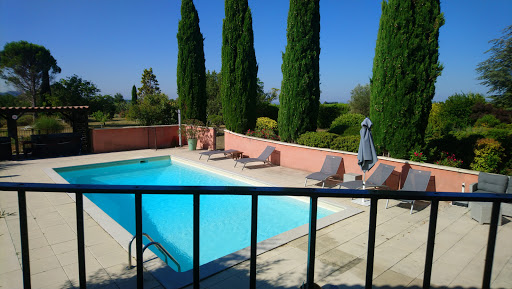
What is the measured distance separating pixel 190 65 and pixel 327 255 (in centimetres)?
1618

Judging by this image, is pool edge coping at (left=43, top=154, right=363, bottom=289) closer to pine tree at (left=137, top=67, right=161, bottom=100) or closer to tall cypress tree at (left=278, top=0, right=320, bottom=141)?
tall cypress tree at (left=278, top=0, right=320, bottom=141)

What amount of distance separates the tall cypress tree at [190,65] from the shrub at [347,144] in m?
10.5

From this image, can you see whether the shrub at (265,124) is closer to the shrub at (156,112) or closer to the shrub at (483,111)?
the shrub at (156,112)

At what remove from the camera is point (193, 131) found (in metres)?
16.9

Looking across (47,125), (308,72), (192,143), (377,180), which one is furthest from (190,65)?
(377,180)

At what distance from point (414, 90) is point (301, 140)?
174 inches

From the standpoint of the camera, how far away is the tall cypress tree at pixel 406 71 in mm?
9172

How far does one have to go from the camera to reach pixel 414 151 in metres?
9.47

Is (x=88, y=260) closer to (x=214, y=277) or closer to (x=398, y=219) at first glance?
(x=214, y=277)

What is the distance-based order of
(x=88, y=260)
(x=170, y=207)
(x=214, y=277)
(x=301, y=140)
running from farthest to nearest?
(x=301, y=140) < (x=170, y=207) < (x=88, y=260) < (x=214, y=277)

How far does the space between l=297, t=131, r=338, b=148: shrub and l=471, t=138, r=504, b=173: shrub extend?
431 cm

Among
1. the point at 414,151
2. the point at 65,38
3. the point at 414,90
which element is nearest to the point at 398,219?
the point at 414,151

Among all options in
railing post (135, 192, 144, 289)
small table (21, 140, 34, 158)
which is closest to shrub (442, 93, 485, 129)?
railing post (135, 192, 144, 289)

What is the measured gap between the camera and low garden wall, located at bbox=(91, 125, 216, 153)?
16.1 m
